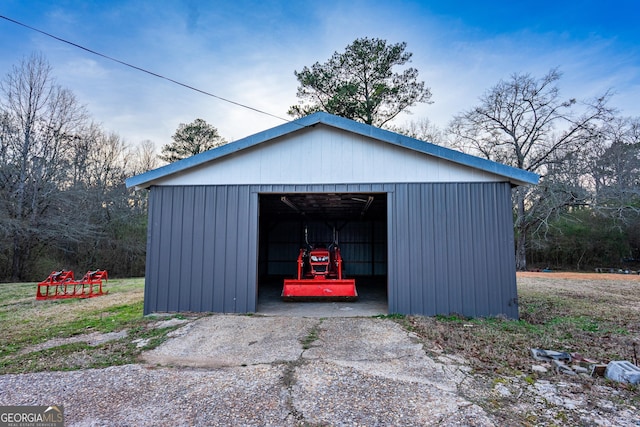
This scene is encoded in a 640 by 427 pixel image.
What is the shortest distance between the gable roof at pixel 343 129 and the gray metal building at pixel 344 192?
18 millimetres

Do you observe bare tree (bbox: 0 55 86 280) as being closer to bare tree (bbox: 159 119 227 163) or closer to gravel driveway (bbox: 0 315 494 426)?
bare tree (bbox: 159 119 227 163)

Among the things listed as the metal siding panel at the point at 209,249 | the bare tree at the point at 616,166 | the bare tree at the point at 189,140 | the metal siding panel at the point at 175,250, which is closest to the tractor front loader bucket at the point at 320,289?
the metal siding panel at the point at 209,249

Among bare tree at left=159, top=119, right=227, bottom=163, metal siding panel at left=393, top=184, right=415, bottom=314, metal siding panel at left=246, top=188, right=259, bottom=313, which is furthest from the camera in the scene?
bare tree at left=159, top=119, right=227, bottom=163

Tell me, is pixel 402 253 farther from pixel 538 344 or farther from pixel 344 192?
pixel 538 344

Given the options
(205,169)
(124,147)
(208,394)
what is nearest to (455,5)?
(205,169)

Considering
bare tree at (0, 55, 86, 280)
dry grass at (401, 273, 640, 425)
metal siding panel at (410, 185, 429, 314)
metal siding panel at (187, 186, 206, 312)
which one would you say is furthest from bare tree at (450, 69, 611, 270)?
bare tree at (0, 55, 86, 280)

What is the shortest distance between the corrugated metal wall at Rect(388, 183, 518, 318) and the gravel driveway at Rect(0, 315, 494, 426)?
57.4 inches

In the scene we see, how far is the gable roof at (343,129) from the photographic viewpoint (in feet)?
18.9

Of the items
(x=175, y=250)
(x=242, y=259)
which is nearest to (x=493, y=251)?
(x=242, y=259)

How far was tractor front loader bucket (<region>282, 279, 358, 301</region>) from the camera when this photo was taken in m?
7.06

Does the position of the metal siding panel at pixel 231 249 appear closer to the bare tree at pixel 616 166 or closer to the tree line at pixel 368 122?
the tree line at pixel 368 122

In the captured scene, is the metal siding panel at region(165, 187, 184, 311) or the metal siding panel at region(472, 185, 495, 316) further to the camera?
the metal siding panel at region(165, 187, 184, 311)

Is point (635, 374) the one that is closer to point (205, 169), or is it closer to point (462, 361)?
point (462, 361)

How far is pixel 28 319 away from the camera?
247 inches
